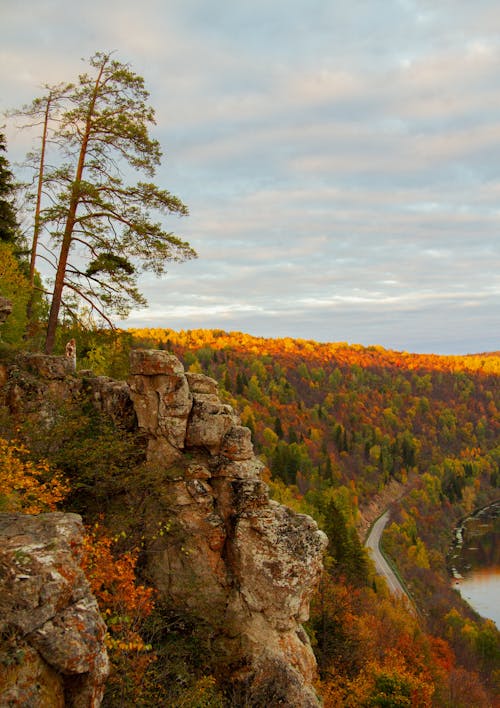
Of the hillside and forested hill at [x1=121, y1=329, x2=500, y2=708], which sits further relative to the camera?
forested hill at [x1=121, y1=329, x2=500, y2=708]

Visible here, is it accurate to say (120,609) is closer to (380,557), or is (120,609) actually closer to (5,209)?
(5,209)

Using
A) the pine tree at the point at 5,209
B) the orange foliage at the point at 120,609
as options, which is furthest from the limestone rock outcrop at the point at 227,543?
the pine tree at the point at 5,209

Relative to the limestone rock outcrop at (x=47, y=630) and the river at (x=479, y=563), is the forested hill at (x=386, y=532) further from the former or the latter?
the limestone rock outcrop at (x=47, y=630)

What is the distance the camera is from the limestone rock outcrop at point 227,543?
15.7 meters

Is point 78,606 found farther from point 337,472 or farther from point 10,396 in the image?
point 337,472

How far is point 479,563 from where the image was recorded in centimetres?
A: 9938

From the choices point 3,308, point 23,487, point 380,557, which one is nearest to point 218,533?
point 23,487

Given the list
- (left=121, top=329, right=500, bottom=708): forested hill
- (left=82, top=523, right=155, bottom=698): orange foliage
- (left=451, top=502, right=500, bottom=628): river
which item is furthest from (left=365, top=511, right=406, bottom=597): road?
(left=82, top=523, right=155, bottom=698): orange foliage

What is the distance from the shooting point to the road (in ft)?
264

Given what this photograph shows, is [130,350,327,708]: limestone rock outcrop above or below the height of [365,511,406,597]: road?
above

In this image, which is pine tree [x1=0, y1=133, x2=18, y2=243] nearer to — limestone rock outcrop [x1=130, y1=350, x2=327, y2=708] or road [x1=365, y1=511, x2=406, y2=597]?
limestone rock outcrop [x1=130, y1=350, x2=327, y2=708]

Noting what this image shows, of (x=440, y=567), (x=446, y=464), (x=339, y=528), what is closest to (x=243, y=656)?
(x=339, y=528)

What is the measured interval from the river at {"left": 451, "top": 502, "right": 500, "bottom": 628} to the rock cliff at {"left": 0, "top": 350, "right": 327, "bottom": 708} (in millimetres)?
70882

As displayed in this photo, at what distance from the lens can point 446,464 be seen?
551 ft
